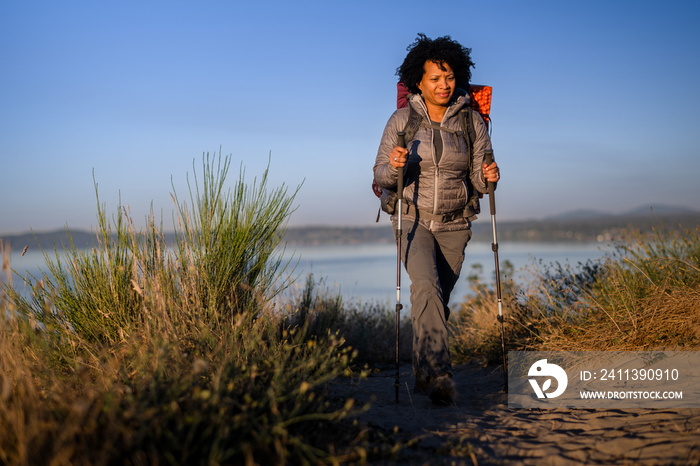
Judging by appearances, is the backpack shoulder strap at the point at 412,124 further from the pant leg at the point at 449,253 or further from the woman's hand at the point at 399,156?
the pant leg at the point at 449,253

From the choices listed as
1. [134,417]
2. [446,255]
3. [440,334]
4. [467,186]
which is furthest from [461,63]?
[134,417]

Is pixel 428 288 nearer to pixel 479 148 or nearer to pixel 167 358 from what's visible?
pixel 479 148

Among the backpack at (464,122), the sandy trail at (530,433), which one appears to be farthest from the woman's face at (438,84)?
the sandy trail at (530,433)

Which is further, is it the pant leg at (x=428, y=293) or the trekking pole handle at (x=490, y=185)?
the trekking pole handle at (x=490, y=185)

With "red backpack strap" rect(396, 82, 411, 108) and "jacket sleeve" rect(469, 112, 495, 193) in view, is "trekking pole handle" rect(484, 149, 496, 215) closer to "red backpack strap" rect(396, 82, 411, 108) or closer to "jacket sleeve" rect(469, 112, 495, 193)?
"jacket sleeve" rect(469, 112, 495, 193)

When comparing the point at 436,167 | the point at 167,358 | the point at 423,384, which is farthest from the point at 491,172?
the point at 167,358

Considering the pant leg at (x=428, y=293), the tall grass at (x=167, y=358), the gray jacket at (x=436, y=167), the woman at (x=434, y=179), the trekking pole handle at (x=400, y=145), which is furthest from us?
the gray jacket at (x=436, y=167)

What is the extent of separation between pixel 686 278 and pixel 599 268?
1.47m

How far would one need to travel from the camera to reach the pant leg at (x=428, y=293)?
427 cm

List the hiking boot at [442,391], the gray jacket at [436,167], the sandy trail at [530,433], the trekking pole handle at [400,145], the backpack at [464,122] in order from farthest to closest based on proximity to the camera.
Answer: the backpack at [464,122] < the gray jacket at [436,167] < the trekking pole handle at [400,145] < the hiking boot at [442,391] < the sandy trail at [530,433]

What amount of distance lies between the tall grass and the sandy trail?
0.53 m

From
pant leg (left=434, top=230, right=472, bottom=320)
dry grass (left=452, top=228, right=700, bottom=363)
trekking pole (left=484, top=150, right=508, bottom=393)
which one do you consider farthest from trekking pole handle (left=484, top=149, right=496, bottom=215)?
dry grass (left=452, top=228, right=700, bottom=363)

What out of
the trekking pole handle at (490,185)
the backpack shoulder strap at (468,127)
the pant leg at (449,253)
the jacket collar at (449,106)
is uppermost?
the jacket collar at (449,106)

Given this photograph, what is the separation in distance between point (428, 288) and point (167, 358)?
6.92 feet
